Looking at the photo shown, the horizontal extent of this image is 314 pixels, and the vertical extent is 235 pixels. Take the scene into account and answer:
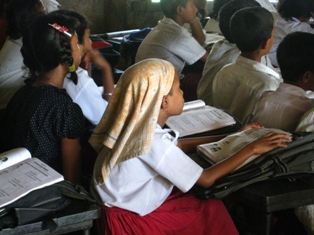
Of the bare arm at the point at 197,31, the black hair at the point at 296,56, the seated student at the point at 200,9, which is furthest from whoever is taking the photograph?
the seated student at the point at 200,9

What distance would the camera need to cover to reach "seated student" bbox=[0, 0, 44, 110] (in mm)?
2961

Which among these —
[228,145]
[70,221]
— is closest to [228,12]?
[228,145]

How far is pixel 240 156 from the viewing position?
1.80m

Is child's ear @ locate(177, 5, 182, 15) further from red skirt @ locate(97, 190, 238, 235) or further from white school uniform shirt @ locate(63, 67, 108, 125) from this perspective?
red skirt @ locate(97, 190, 238, 235)

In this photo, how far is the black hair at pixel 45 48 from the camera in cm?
221

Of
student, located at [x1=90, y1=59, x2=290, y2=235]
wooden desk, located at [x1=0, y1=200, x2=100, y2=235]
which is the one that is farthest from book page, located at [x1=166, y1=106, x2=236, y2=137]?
wooden desk, located at [x1=0, y1=200, x2=100, y2=235]

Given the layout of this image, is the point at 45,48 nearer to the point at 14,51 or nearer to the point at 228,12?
the point at 14,51

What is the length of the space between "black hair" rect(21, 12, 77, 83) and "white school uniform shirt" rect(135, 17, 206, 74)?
1.31 meters

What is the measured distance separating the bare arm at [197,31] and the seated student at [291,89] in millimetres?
1428

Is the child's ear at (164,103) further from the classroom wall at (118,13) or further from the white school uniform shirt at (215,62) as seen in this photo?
the classroom wall at (118,13)

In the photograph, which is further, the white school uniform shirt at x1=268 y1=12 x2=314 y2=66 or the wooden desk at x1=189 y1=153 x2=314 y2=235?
the white school uniform shirt at x1=268 y1=12 x2=314 y2=66

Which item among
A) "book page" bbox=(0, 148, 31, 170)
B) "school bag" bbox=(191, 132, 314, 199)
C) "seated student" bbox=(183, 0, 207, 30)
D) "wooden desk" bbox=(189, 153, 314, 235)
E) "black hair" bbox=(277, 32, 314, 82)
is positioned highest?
"black hair" bbox=(277, 32, 314, 82)

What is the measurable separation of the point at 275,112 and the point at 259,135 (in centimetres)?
36

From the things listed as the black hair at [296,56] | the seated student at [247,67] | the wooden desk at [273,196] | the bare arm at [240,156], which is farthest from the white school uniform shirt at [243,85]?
the wooden desk at [273,196]
